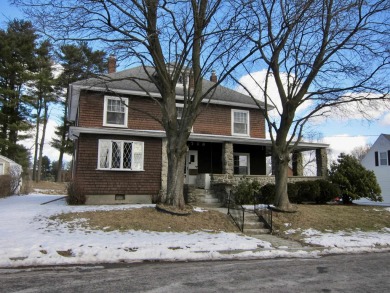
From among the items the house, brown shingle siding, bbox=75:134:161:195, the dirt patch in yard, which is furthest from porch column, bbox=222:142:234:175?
the dirt patch in yard

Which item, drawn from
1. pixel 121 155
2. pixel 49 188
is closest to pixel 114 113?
pixel 121 155

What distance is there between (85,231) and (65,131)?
3315 cm

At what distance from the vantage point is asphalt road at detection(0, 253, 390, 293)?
17.6 ft

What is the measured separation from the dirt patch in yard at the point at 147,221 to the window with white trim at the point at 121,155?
4.90 m

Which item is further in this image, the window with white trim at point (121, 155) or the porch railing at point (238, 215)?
the window with white trim at point (121, 155)

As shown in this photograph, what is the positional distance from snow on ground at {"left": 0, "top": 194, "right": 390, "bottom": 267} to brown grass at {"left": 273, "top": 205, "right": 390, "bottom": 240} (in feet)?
3.23

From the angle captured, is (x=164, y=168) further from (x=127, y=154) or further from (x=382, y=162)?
(x=382, y=162)

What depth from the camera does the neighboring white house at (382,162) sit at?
1277 inches

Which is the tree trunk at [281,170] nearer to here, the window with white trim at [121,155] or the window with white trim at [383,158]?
the window with white trim at [121,155]

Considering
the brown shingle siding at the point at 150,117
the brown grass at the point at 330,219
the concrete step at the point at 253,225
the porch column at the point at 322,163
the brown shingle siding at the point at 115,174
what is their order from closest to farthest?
1. the concrete step at the point at 253,225
2. the brown grass at the point at 330,219
3. the brown shingle siding at the point at 115,174
4. the brown shingle siding at the point at 150,117
5. the porch column at the point at 322,163

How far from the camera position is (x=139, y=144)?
17.3 metres

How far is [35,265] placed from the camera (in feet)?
22.0

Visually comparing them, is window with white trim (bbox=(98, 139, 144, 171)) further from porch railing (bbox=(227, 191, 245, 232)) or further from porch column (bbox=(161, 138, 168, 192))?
porch railing (bbox=(227, 191, 245, 232))

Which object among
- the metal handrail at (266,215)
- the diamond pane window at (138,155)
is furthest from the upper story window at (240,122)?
the metal handrail at (266,215)
